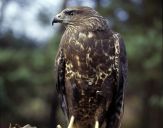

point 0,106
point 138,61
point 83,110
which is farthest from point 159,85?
point 83,110

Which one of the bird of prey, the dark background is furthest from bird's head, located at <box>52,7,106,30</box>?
the dark background

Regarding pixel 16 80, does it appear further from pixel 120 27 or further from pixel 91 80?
pixel 91 80

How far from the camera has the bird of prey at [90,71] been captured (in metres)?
7.75

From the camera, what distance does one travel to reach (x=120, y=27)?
22.0m

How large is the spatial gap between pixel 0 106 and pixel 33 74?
661 cm

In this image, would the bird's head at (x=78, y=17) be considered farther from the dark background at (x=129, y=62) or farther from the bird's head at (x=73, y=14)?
the dark background at (x=129, y=62)

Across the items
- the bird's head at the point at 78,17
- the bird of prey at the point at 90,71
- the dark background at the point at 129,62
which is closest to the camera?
the bird of prey at the point at 90,71

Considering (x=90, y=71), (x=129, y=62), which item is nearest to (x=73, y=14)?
(x=90, y=71)

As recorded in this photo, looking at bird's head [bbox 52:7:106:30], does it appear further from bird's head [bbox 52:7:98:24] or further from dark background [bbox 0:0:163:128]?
dark background [bbox 0:0:163:128]

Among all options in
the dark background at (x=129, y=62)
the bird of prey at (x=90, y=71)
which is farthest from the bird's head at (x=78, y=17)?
the dark background at (x=129, y=62)

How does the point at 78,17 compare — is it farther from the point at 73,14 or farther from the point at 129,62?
the point at 129,62

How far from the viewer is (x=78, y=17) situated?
8.02 metres

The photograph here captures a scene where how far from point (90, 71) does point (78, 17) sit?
745 mm

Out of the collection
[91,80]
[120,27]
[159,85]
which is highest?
[91,80]
